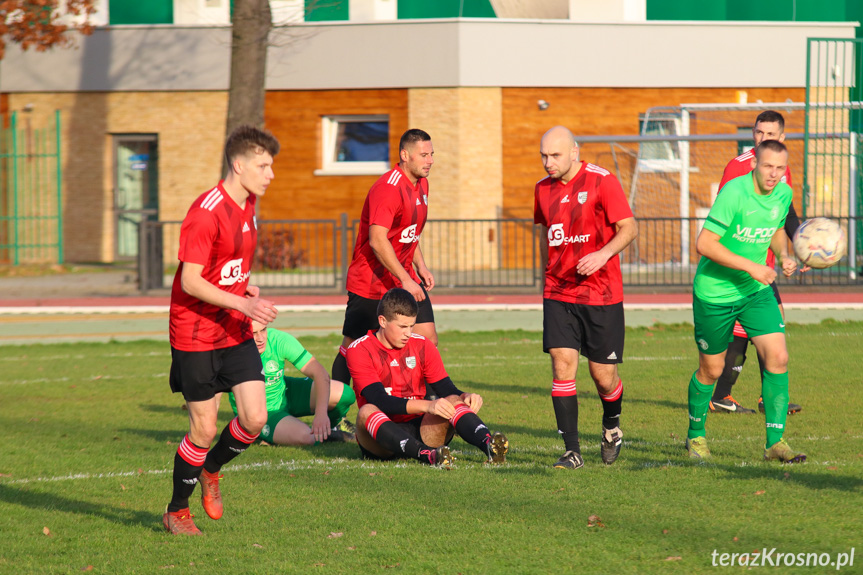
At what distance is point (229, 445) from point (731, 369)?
4.78 meters

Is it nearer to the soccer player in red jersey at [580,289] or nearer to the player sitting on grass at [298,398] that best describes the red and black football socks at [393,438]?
the player sitting on grass at [298,398]

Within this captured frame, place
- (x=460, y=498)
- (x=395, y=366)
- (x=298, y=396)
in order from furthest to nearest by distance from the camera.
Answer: (x=298, y=396)
(x=395, y=366)
(x=460, y=498)

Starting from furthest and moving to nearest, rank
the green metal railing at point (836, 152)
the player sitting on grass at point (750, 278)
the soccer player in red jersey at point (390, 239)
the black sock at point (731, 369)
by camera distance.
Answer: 1. the green metal railing at point (836, 152)
2. the black sock at point (731, 369)
3. the soccer player in red jersey at point (390, 239)
4. the player sitting on grass at point (750, 278)

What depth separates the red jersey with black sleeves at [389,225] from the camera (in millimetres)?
7785

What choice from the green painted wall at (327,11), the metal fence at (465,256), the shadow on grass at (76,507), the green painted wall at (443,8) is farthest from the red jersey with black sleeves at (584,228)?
the green painted wall at (327,11)

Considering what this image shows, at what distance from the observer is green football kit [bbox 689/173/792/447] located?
21.1ft

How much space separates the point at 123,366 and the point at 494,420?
17.6ft

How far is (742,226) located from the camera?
254 inches

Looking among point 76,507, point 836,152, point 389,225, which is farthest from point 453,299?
point 76,507

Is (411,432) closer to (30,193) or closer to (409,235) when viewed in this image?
(409,235)

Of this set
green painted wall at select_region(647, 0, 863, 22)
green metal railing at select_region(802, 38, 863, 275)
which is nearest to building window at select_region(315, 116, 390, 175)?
green painted wall at select_region(647, 0, 863, 22)

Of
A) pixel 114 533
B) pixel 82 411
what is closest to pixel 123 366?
pixel 82 411

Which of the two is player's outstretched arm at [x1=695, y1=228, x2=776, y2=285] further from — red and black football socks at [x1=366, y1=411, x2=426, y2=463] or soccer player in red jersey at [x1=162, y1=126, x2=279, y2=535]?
soccer player in red jersey at [x1=162, y1=126, x2=279, y2=535]

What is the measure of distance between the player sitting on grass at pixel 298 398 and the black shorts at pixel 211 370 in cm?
185
